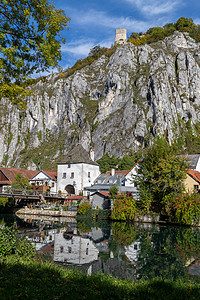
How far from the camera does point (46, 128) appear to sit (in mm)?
128500

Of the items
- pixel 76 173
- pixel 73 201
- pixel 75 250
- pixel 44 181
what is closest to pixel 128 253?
pixel 75 250

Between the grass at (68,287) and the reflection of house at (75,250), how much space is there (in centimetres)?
596

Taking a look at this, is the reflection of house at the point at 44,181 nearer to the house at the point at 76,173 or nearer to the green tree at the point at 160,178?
the house at the point at 76,173

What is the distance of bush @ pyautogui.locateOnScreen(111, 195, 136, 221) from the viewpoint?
35344 mm

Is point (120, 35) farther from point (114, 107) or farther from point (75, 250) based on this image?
point (75, 250)

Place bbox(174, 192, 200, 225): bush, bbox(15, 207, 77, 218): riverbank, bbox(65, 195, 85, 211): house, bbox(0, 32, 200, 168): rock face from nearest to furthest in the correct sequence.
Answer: bbox(174, 192, 200, 225): bush
bbox(15, 207, 77, 218): riverbank
bbox(65, 195, 85, 211): house
bbox(0, 32, 200, 168): rock face

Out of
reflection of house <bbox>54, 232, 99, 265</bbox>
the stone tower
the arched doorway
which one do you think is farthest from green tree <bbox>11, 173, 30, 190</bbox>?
the stone tower

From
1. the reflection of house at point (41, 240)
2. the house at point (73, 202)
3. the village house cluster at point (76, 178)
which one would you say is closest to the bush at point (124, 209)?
the house at point (73, 202)

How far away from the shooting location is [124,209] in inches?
1394

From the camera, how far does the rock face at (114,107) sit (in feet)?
321

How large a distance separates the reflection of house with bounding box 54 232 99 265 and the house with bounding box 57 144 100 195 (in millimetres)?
32954

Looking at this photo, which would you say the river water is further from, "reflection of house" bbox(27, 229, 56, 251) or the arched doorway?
the arched doorway

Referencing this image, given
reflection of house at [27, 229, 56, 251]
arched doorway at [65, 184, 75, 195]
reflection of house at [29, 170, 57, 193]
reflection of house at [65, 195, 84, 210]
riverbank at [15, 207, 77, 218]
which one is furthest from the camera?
reflection of house at [29, 170, 57, 193]

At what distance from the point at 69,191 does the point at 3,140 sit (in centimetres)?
8900
